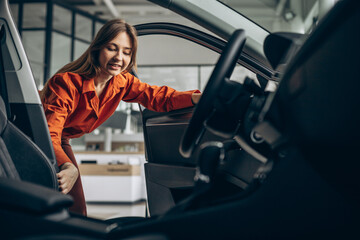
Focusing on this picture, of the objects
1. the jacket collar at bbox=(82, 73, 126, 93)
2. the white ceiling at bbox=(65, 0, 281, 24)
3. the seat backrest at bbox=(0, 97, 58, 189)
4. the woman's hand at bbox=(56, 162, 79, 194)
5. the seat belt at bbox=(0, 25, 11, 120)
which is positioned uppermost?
the seat belt at bbox=(0, 25, 11, 120)

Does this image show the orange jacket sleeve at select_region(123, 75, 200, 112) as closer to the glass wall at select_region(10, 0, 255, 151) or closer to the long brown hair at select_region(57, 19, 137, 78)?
the long brown hair at select_region(57, 19, 137, 78)

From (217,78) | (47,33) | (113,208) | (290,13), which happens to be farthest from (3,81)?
(47,33)

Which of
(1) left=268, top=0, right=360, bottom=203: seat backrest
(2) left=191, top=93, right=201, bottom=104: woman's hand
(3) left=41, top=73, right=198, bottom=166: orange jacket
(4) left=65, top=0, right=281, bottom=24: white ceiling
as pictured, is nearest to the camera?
(1) left=268, top=0, right=360, bottom=203: seat backrest

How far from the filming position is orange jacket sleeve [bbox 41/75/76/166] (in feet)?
3.23

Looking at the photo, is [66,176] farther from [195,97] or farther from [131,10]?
[131,10]

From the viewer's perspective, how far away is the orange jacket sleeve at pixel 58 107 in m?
0.98

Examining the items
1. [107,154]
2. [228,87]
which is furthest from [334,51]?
[107,154]

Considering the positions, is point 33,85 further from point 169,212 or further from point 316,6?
point 316,6

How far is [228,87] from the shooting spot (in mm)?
688

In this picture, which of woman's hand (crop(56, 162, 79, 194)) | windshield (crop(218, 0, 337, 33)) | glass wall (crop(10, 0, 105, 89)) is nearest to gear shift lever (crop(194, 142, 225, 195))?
windshield (crop(218, 0, 337, 33))

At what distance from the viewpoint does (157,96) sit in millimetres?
1294

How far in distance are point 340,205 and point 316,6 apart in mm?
780

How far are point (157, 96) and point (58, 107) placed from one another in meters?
0.40

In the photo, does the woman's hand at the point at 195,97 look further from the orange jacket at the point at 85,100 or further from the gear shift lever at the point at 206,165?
the gear shift lever at the point at 206,165
